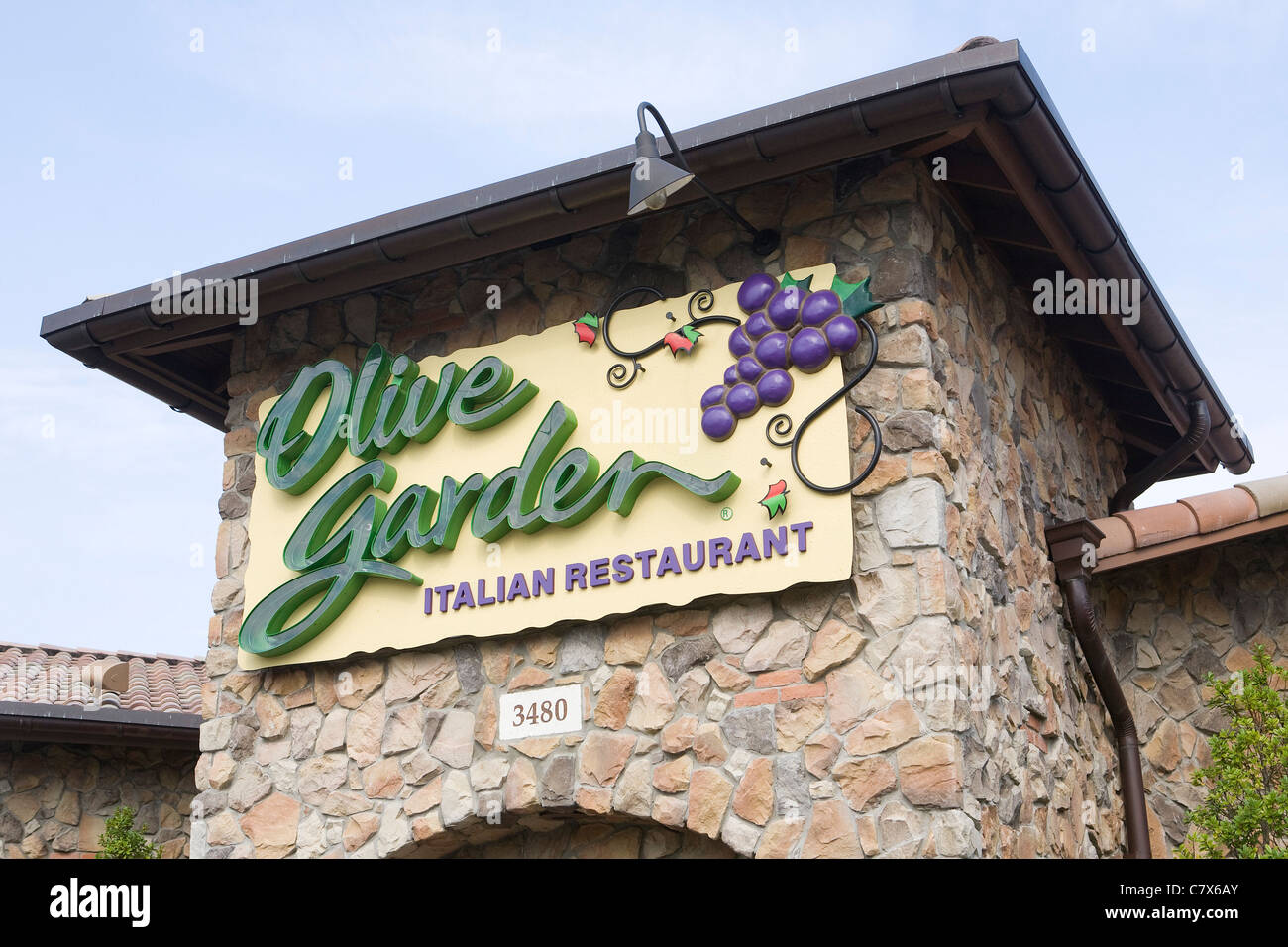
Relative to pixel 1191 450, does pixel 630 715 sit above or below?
below

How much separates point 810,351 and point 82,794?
6889 mm

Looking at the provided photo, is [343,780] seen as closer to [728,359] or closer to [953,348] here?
[728,359]

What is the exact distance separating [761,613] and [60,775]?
640cm

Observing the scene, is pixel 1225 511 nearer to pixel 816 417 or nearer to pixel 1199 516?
pixel 1199 516

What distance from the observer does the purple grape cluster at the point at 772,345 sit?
6480 mm

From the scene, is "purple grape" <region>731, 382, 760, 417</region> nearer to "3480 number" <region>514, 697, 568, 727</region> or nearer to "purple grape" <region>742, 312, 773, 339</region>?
"purple grape" <region>742, 312, 773, 339</region>

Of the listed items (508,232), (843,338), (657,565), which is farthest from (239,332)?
(843,338)

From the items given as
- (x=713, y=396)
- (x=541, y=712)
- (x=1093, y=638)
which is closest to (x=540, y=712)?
(x=541, y=712)

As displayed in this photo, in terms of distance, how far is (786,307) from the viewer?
6617 mm

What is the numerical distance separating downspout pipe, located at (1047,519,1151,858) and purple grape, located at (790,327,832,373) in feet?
7.67

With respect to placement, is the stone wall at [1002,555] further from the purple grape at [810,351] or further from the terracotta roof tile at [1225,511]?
the terracotta roof tile at [1225,511]

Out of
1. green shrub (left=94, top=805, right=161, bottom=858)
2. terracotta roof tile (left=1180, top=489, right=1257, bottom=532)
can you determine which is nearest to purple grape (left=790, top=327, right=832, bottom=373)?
terracotta roof tile (left=1180, top=489, right=1257, bottom=532)

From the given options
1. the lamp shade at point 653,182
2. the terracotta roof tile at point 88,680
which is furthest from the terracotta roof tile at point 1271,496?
the terracotta roof tile at point 88,680

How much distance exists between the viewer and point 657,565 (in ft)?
21.5
